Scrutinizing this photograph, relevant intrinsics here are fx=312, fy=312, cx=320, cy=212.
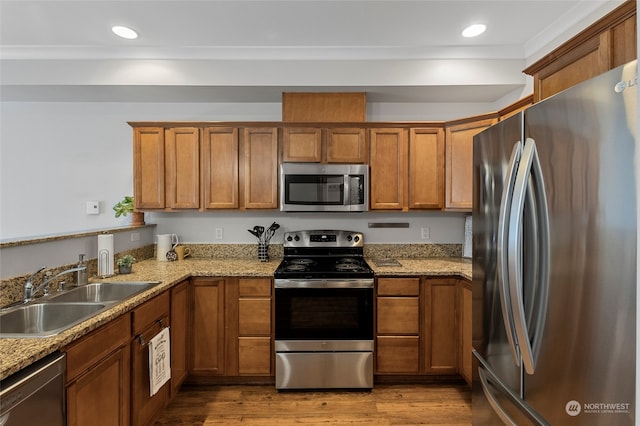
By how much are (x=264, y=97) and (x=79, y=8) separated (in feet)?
4.73

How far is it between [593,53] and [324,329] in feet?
7.24

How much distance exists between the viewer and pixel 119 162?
3.20 metres

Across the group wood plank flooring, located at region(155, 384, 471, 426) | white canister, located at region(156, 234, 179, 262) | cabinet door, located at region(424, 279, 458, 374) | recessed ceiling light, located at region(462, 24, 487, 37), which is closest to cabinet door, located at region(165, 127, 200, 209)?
white canister, located at region(156, 234, 179, 262)

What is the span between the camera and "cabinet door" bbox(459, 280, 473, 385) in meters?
2.36

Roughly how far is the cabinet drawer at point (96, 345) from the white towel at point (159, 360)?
0.24 m

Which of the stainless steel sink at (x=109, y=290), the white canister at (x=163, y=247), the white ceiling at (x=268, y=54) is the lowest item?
the stainless steel sink at (x=109, y=290)

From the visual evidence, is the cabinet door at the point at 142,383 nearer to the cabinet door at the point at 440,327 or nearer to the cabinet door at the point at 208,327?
the cabinet door at the point at 208,327

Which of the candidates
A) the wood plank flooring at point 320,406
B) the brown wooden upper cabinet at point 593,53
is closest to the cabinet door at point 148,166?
the wood plank flooring at point 320,406

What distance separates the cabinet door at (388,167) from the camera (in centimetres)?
285

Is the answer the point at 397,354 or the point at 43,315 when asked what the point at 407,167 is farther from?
the point at 43,315

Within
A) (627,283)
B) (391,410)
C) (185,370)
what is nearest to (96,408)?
(185,370)

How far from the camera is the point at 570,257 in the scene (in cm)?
97

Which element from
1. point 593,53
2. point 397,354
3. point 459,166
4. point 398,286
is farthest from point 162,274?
point 593,53

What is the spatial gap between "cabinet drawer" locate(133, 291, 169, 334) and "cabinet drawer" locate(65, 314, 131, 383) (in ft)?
0.21
